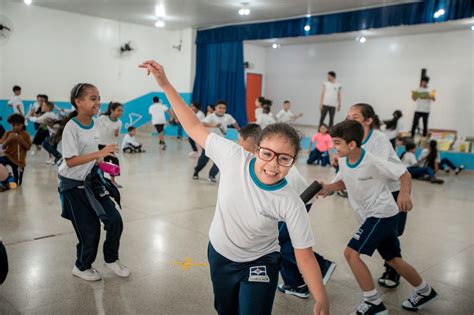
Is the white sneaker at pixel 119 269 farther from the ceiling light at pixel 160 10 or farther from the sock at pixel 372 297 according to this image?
the ceiling light at pixel 160 10

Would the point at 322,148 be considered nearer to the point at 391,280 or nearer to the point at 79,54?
the point at 391,280

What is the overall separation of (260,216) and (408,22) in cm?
1006

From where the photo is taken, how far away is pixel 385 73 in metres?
15.2

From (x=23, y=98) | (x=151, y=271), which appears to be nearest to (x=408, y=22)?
(x=151, y=271)

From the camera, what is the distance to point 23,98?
13.0 meters

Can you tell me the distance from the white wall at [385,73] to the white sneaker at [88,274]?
13200 millimetres

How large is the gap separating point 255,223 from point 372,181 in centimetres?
138

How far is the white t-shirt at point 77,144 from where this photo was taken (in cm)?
310

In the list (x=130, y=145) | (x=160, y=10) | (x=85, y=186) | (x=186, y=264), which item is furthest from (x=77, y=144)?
(x=160, y=10)

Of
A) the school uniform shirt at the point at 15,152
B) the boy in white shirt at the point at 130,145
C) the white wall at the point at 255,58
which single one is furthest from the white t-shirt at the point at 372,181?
the white wall at the point at 255,58

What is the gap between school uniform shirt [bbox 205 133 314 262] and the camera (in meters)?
1.78

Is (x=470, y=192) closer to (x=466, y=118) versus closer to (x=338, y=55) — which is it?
(x=466, y=118)

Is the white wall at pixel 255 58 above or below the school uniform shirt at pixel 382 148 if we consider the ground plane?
above

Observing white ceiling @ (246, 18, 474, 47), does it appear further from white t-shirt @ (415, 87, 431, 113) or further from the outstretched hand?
the outstretched hand
